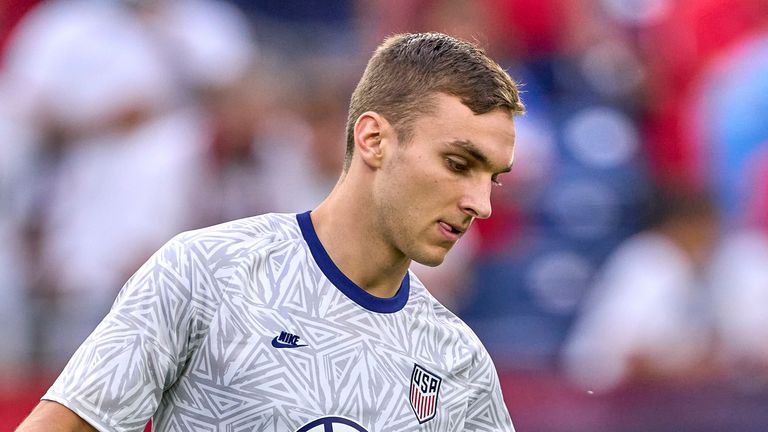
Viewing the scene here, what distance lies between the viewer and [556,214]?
6.93m

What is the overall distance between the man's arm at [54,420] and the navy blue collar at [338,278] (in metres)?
0.72

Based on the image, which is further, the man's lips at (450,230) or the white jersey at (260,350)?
the man's lips at (450,230)

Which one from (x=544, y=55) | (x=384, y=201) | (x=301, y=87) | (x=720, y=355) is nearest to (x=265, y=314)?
(x=384, y=201)

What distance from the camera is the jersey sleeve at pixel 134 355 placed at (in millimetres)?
2873

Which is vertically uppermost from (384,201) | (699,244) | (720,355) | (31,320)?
(699,244)

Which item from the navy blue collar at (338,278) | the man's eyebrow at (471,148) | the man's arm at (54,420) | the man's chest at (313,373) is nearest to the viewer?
the man's arm at (54,420)

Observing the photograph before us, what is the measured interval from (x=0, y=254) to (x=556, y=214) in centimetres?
285

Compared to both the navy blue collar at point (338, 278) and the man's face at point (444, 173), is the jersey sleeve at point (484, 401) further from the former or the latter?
the man's face at point (444, 173)

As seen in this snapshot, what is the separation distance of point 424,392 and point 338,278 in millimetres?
365

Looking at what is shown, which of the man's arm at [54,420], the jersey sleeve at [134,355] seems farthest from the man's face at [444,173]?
the man's arm at [54,420]

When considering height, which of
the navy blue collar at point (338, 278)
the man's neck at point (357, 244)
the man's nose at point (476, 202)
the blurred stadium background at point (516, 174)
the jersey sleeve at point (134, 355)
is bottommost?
the jersey sleeve at point (134, 355)

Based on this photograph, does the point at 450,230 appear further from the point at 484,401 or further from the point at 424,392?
the point at 484,401

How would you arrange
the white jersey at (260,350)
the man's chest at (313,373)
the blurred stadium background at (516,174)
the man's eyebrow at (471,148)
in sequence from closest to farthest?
the white jersey at (260,350) → the man's chest at (313,373) → the man's eyebrow at (471,148) → the blurred stadium background at (516,174)

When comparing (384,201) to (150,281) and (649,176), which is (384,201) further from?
(649,176)
